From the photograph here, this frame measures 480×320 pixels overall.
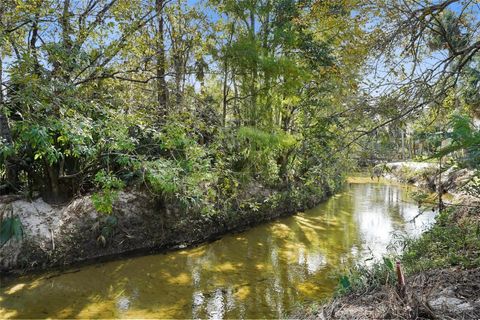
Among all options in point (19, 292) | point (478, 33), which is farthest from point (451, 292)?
point (19, 292)

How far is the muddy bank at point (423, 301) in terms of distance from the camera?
2.62m

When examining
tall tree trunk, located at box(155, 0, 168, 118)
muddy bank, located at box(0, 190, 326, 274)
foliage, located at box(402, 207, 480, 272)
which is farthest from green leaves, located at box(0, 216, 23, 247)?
foliage, located at box(402, 207, 480, 272)

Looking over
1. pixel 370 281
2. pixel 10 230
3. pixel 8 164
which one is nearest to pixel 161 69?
pixel 8 164

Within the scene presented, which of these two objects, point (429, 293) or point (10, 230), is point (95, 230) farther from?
point (429, 293)

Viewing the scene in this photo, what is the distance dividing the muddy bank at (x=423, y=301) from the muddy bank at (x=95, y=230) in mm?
4494

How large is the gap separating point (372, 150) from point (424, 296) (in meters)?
2.69

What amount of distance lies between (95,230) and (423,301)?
5722 mm

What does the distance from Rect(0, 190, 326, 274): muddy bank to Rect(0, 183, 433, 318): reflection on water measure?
1.28ft

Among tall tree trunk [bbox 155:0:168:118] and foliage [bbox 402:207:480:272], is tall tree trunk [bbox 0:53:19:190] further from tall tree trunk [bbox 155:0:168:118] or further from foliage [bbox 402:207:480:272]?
foliage [bbox 402:207:480:272]

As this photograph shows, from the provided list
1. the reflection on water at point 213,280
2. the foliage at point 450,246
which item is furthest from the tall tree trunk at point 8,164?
the foliage at point 450,246

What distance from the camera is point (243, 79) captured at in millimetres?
10195

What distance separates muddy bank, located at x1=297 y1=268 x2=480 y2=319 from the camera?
8.59 ft

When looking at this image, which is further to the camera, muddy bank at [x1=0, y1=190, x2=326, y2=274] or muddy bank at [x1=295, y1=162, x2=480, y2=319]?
muddy bank at [x1=0, y1=190, x2=326, y2=274]

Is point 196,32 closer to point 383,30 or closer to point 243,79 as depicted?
point 243,79
